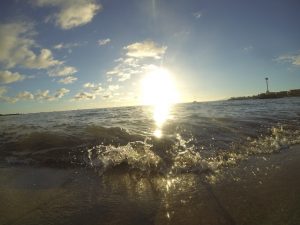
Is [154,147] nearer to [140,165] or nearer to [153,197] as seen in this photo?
[140,165]

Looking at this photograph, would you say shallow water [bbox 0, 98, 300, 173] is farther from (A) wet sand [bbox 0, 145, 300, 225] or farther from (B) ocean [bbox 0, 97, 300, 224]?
(A) wet sand [bbox 0, 145, 300, 225]

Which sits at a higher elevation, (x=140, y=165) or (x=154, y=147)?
(x=154, y=147)

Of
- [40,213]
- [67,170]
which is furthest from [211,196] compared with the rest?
[67,170]

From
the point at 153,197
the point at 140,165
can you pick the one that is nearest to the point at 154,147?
the point at 140,165

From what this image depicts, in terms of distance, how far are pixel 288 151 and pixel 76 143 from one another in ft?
22.4

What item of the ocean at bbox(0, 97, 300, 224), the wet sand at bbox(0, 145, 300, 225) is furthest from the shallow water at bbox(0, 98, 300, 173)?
the wet sand at bbox(0, 145, 300, 225)

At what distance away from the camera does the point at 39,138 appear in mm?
10477

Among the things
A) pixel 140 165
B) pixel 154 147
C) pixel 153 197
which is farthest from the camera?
pixel 154 147

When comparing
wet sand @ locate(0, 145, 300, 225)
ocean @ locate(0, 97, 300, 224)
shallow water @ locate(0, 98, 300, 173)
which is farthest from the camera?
shallow water @ locate(0, 98, 300, 173)

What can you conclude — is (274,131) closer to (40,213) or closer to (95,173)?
(95,173)

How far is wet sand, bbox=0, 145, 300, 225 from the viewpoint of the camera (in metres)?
3.95

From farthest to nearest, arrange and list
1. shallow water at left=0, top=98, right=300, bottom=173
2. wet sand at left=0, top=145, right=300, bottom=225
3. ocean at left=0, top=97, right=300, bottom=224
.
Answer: shallow water at left=0, top=98, right=300, bottom=173
ocean at left=0, top=97, right=300, bottom=224
wet sand at left=0, top=145, right=300, bottom=225

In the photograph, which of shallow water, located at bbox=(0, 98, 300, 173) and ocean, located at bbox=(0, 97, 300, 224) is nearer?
ocean, located at bbox=(0, 97, 300, 224)

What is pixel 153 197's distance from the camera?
191 inches
